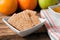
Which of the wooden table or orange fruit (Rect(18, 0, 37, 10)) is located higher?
orange fruit (Rect(18, 0, 37, 10))

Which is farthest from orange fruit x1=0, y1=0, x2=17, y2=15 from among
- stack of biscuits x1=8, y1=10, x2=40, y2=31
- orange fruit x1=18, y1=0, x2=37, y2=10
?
stack of biscuits x1=8, y1=10, x2=40, y2=31

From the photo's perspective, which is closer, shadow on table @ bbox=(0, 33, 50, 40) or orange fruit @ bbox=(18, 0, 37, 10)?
shadow on table @ bbox=(0, 33, 50, 40)

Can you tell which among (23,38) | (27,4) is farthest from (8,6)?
(23,38)

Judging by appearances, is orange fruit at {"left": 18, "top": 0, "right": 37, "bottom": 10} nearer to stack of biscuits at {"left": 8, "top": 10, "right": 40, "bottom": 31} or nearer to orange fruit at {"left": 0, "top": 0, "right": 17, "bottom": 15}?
orange fruit at {"left": 0, "top": 0, "right": 17, "bottom": 15}

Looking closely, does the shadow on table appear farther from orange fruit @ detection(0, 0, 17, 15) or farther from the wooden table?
orange fruit @ detection(0, 0, 17, 15)

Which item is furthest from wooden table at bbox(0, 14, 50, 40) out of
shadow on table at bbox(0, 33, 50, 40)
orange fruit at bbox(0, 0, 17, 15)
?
orange fruit at bbox(0, 0, 17, 15)

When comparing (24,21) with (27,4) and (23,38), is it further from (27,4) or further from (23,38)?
(27,4)
